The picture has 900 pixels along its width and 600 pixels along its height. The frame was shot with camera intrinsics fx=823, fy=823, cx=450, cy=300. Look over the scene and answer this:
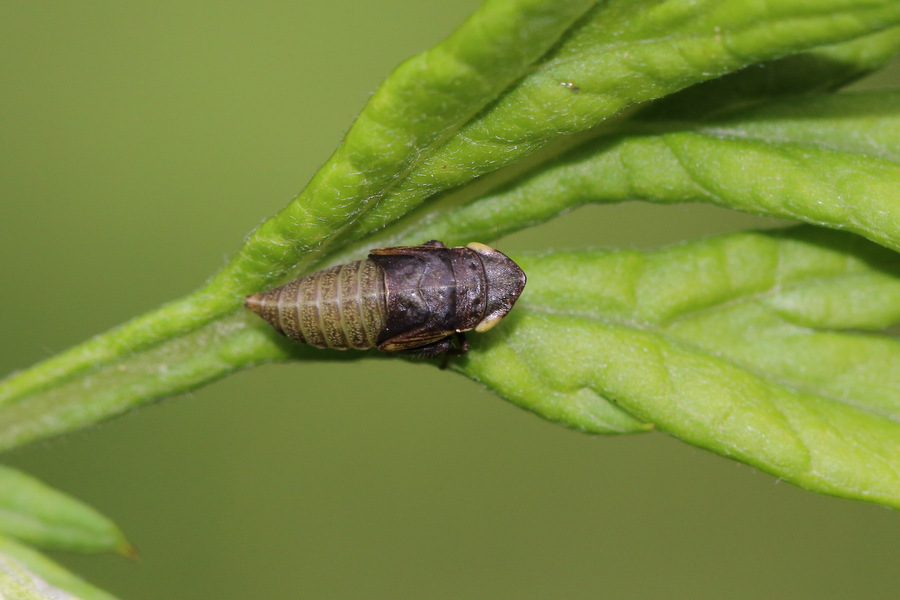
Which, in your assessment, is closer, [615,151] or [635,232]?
[615,151]

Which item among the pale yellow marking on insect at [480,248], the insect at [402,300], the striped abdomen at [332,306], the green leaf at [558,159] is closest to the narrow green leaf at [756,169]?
the green leaf at [558,159]

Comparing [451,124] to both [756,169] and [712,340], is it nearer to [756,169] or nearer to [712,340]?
[756,169]

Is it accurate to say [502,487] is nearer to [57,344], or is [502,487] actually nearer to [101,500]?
[101,500]

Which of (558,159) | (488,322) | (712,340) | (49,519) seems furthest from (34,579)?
(712,340)

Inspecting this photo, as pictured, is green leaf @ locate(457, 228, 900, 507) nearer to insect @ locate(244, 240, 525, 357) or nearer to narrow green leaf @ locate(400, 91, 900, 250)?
insect @ locate(244, 240, 525, 357)

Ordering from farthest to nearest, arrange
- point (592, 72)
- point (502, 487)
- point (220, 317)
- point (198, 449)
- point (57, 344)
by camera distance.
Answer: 1. point (502, 487)
2. point (198, 449)
3. point (57, 344)
4. point (220, 317)
5. point (592, 72)

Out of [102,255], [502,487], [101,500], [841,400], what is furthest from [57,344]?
[841,400]
